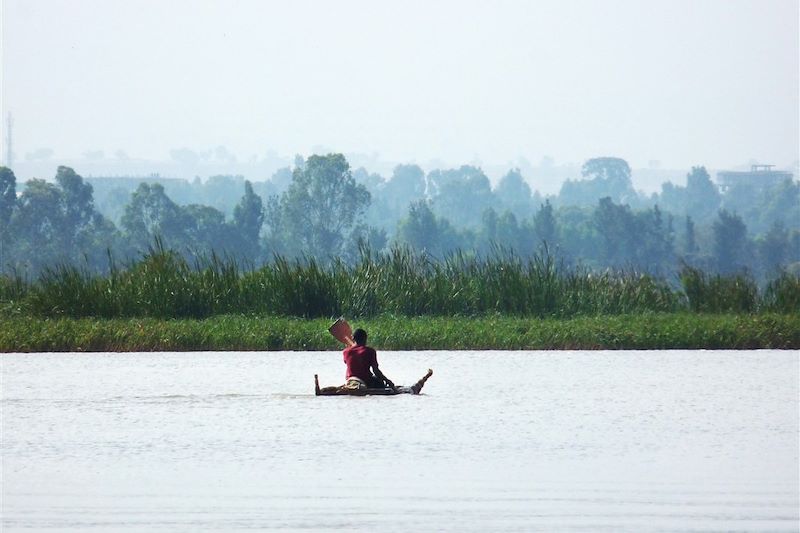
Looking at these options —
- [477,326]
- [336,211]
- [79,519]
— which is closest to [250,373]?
[477,326]

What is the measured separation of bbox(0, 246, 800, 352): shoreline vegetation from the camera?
2088cm

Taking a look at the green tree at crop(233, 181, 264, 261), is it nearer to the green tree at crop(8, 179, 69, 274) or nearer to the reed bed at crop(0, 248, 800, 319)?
the green tree at crop(8, 179, 69, 274)

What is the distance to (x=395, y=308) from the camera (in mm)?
23344

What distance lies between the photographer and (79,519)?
389 inches

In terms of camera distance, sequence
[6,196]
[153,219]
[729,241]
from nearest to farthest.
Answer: [6,196] → [153,219] → [729,241]

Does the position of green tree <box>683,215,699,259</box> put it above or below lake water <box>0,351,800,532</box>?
below

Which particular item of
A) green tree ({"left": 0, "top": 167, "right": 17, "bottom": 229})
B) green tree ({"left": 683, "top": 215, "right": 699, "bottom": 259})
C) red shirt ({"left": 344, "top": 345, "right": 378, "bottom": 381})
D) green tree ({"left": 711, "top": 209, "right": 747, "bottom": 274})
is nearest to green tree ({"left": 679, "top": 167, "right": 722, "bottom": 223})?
green tree ({"left": 683, "top": 215, "right": 699, "bottom": 259})

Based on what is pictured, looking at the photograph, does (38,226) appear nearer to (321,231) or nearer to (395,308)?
(321,231)

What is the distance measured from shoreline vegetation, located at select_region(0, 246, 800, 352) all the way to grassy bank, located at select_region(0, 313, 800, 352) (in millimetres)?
20

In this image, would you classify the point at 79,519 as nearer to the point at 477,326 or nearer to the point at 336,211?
the point at 477,326

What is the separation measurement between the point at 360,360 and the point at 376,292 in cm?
770

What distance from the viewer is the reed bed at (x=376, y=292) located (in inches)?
892

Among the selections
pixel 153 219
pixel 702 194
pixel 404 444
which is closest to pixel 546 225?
pixel 153 219

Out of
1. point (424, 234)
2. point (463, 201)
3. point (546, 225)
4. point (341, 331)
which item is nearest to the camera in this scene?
point (341, 331)
